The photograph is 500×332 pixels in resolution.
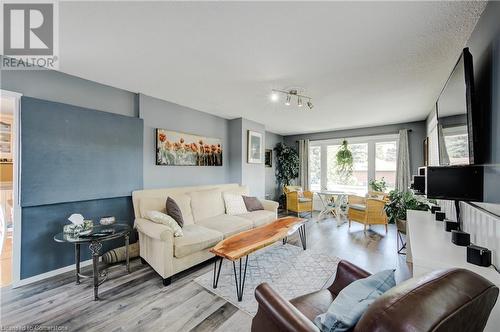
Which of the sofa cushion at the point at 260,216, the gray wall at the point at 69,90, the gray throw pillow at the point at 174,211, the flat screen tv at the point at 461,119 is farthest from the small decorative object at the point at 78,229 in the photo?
the flat screen tv at the point at 461,119

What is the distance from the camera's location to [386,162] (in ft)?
16.9

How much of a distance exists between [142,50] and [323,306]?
2.63 metres

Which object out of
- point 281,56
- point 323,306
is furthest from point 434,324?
point 281,56

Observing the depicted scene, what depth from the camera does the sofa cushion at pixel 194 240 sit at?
2.27 m

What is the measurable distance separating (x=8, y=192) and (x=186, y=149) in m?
2.91

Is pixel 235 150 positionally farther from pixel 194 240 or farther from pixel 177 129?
pixel 194 240

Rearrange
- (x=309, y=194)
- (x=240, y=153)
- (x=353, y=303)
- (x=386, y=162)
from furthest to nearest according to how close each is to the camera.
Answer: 1. (x=309, y=194)
2. (x=386, y=162)
3. (x=240, y=153)
4. (x=353, y=303)

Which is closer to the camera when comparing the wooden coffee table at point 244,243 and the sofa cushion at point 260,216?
the wooden coffee table at point 244,243

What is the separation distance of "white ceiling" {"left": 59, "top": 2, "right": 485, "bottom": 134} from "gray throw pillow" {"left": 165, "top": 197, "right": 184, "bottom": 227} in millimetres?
1658

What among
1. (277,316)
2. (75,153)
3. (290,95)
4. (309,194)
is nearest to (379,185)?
(309,194)

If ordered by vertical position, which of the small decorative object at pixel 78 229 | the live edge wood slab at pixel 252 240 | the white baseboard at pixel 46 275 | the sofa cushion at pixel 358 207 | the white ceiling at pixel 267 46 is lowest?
the white baseboard at pixel 46 275

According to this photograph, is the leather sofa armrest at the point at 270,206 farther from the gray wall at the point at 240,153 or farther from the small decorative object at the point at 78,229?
the small decorative object at the point at 78,229

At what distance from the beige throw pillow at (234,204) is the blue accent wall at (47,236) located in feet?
6.26

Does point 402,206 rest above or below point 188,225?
above
